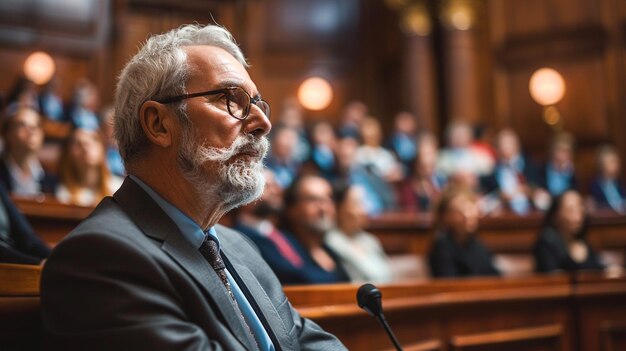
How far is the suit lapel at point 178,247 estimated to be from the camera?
1.15m

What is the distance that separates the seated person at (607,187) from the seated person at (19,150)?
5.04 metres

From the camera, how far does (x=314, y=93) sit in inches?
344

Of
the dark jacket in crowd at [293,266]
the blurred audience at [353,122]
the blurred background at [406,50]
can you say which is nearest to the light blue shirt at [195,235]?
the dark jacket in crowd at [293,266]

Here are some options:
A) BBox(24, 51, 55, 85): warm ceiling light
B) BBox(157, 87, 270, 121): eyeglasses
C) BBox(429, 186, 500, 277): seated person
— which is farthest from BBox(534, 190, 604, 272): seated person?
BBox(24, 51, 55, 85): warm ceiling light

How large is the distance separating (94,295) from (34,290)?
0.19 m

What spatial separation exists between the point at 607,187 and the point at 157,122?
19.6ft

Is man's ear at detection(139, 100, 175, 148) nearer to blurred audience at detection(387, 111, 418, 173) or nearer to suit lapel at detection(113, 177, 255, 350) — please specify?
suit lapel at detection(113, 177, 255, 350)

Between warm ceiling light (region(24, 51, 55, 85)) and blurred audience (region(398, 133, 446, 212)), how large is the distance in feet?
13.0

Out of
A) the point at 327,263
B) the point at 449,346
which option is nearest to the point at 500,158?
the point at 327,263

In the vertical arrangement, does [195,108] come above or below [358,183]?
above

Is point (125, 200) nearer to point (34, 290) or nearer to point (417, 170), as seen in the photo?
point (34, 290)

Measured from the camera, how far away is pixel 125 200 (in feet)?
4.05

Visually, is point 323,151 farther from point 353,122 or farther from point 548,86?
point 548,86

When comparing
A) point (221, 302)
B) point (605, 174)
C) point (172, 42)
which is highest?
point (172, 42)
